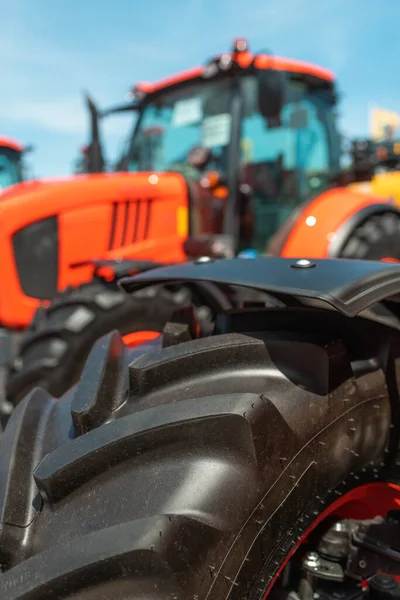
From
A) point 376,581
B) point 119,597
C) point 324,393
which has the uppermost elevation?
point 324,393

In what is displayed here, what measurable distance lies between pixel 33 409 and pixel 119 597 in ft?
1.68

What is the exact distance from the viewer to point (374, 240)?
3123 millimetres

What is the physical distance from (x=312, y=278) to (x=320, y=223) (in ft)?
7.03

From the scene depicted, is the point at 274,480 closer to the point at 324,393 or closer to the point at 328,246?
the point at 324,393

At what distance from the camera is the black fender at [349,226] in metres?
2.95

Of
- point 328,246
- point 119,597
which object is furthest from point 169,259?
point 119,597

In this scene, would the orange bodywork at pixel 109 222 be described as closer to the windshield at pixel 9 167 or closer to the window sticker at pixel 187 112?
the window sticker at pixel 187 112

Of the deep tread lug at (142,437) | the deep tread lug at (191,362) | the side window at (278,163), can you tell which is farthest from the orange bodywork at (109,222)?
the deep tread lug at (142,437)

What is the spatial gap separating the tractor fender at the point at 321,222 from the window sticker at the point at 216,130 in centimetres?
64

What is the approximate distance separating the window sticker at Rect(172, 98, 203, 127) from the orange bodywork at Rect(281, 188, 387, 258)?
92 centimetres

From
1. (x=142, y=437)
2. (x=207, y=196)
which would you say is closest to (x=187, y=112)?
(x=207, y=196)

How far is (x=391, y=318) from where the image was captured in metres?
1.29

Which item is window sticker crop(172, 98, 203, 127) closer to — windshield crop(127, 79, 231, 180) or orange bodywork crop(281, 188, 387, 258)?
windshield crop(127, 79, 231, 180)

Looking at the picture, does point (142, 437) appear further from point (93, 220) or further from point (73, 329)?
point (93, 220)
